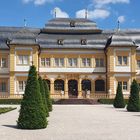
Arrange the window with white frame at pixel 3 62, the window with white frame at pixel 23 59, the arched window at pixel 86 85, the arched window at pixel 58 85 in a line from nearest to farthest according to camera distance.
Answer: the window with white frame at pixel 23 59, the window with white frame at pixel 3 62, the arched window at pixel 58 85, the arched window at pixel 86 85

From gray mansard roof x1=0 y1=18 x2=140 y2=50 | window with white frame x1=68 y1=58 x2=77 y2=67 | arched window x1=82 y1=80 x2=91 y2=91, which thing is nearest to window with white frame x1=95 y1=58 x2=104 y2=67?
gray mansard roof x1=0 y1=18 x2=140 y2=50

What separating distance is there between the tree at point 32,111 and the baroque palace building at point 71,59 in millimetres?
29239

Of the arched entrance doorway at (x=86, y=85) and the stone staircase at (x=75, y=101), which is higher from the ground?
the arched entrance doorway at (x=86, y=85)

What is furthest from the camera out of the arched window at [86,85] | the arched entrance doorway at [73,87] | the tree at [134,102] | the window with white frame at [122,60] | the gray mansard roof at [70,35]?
the arched entrance doorway at [73,87]

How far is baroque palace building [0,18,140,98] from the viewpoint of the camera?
4362 cm

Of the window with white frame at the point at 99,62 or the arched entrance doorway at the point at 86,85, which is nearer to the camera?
the arched entrance doorway at the point at 86,85

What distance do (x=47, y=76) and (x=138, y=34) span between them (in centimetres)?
1341

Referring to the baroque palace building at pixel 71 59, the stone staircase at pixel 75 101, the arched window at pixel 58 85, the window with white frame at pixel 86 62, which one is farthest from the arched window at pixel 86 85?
the stone staircase at pixel 75 101

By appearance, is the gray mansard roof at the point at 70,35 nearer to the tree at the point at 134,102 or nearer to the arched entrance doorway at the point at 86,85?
the arched entrance doorway at the point at 86,85

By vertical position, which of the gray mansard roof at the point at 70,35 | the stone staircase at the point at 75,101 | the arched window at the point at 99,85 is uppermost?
the gray mansard roof at the point at 70,35

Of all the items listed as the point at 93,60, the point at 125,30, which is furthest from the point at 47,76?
the point at 125,30

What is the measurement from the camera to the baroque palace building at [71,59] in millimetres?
43625

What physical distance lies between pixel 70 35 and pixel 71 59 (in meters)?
3.24

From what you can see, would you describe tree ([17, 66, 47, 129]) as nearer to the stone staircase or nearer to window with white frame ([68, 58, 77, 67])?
the stone staircase
